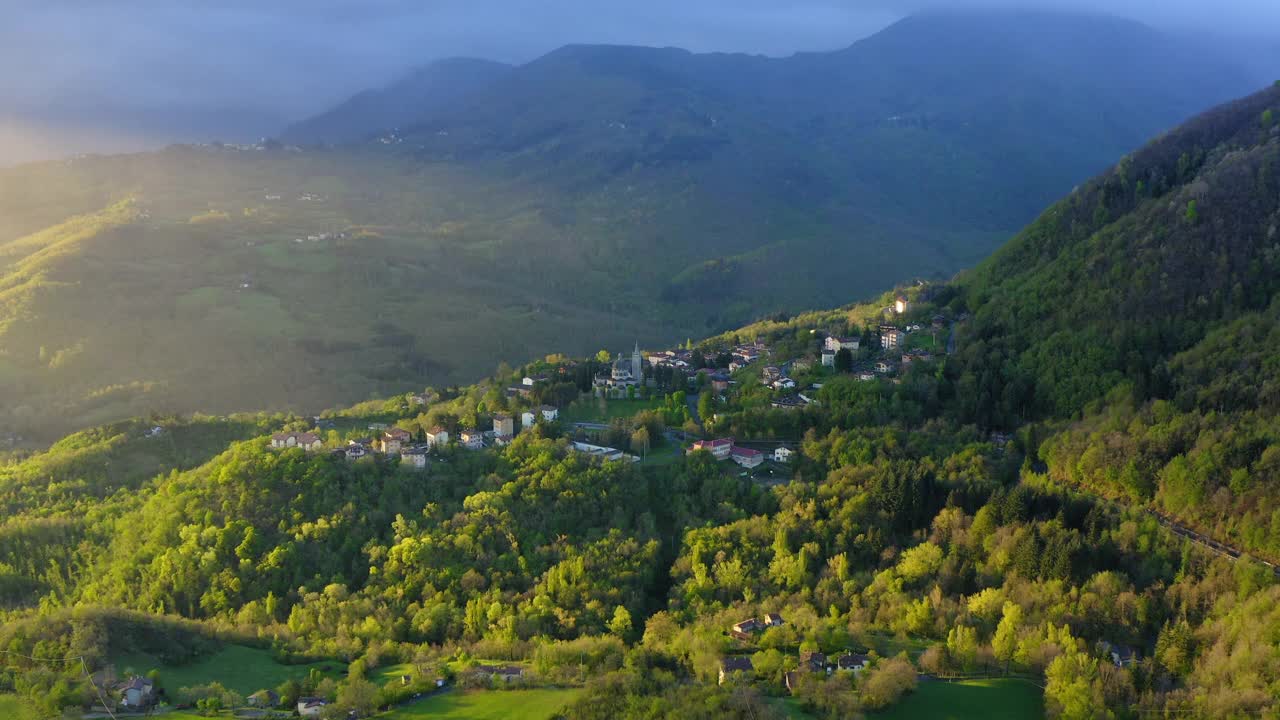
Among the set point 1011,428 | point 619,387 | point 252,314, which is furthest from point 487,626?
point 252,314

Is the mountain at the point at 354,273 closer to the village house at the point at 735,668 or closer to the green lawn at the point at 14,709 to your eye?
the green lawn at the point at 14,709

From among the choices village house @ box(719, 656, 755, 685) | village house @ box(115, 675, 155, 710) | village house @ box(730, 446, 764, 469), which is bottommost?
village house @ box(719, 656, 755, 685)

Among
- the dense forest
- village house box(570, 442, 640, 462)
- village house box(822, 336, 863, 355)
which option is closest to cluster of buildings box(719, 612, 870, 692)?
the dense forest

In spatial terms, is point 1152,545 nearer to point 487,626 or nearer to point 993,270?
point 487,626

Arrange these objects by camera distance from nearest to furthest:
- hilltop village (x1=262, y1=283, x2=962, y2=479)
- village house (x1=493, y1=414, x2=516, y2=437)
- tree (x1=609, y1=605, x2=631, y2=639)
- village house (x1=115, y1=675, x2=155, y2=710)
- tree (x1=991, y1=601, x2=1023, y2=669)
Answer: village house (x1=115, y1=675, x2=155, y2=710), tree (x1=991, y1=601, x2=1023, y2=669), tree (x1=609, y1=605, x2=631, y2=639), hilltop village (x1=262, y1=283, x2=962, y2=479), village house (x1=493, y1=414, x2=516, y2=437)

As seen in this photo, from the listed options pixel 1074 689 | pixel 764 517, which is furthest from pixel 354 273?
pixel 1074 689

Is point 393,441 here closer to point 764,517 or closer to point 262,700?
point 764,517

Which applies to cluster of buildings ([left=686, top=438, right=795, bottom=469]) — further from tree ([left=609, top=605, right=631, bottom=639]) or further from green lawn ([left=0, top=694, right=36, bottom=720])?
green lawn ([left=0, top=694, right=36, bottom=720])
